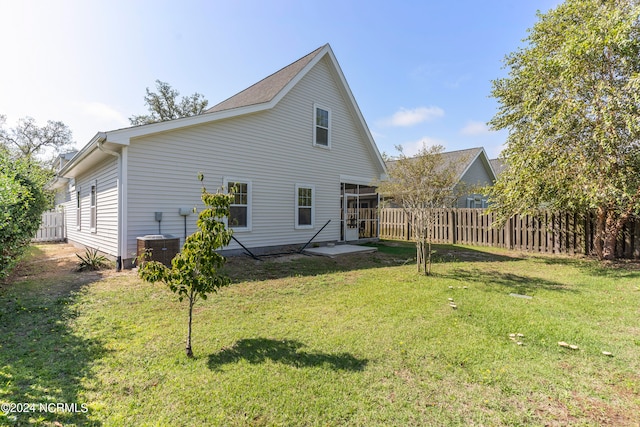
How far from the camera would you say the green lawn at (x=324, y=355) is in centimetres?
229

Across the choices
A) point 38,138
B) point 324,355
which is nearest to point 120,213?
point 324,355

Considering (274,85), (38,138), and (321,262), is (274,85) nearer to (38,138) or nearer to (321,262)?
(321,262)

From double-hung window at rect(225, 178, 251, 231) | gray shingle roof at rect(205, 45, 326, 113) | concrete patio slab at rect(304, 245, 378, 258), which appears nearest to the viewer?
double-hung window at rect(225, 178, 251, 231)

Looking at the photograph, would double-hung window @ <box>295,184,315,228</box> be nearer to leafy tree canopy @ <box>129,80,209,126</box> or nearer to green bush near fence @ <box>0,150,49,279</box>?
green bush near fence @ <box>0,150,49,279</box>

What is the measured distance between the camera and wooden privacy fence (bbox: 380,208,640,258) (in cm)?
948

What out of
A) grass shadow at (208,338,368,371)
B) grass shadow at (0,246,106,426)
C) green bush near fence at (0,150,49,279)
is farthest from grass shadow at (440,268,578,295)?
green bush near fence at (0,150,49,279)

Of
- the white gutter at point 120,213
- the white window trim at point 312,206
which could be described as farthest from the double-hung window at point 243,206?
the white gutter at point 120,213

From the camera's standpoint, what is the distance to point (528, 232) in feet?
37.9

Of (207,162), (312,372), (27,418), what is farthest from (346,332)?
(207,162)

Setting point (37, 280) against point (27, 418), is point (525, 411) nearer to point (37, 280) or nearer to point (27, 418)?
point (27, 418)

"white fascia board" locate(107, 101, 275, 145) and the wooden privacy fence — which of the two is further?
the wooden privacy fence

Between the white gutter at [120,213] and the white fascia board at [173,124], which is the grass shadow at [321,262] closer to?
the white gutter at [120,213]

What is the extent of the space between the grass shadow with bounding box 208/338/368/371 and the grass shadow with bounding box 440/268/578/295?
14.6 feet

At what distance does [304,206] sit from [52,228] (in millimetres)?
13393
